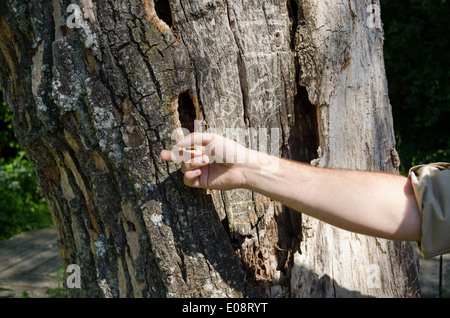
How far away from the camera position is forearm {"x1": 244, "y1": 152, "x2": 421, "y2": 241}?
5.96 ft

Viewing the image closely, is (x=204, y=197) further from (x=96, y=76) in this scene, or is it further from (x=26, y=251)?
(x=26, y=251)

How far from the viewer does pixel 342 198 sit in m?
1.83

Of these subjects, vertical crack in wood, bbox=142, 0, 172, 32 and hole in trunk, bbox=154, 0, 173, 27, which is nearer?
vertical crack in wood, bbox=142, 0, 172, 32

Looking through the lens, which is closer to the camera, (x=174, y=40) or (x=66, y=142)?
(x=174, y=40)

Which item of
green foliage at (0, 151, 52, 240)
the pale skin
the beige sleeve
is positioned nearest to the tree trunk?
the pale skin

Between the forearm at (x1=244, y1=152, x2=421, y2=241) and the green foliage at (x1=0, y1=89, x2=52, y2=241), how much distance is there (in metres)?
5.62

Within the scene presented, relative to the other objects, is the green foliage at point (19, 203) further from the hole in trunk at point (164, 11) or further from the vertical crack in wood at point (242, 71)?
the vertical crack in wood at point (242, 71)

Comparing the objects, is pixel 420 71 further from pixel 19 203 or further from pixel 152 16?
pixel 19 203

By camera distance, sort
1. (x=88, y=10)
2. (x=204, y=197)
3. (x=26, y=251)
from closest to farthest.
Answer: (x=88, y=10) → (x=204, y=197) → (x=26, y=251)

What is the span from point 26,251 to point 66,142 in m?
4.43

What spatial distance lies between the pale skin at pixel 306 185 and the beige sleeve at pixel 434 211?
5 cm

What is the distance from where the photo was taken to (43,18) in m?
1.91

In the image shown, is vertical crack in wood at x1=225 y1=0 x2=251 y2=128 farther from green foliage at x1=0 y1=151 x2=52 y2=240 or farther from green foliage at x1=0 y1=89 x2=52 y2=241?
green foliage at x1=0 y1=89 x2=52 y2=241
